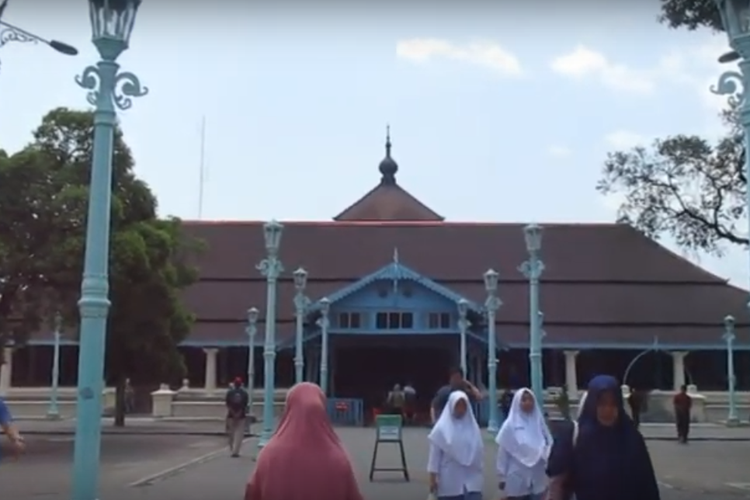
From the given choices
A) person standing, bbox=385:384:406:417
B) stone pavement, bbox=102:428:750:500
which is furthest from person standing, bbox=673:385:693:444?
person standing, bbox=385:384:406:417

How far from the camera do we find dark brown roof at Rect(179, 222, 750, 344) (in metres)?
46.2

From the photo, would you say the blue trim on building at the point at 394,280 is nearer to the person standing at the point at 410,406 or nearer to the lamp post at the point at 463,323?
the lamp post at the point at 463,323

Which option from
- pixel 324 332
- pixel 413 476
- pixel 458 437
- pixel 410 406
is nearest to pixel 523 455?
pixel 458 437

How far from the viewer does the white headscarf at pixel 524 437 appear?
29.2 ft

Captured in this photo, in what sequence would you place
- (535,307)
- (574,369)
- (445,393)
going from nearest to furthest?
(445,393) → (535,307) → (574,369)

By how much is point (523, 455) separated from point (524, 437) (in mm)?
149

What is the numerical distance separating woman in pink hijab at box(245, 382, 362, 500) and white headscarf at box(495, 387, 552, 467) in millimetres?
4031

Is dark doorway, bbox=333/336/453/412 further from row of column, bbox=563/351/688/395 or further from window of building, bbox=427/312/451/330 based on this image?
row of column, bbox=563/351/688/395

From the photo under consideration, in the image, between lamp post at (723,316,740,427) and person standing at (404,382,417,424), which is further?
lamp post at (723,316,740,427)

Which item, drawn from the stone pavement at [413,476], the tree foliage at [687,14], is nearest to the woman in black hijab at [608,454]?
the stone pavement at [413,476]

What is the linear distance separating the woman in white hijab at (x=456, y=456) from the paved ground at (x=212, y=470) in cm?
561

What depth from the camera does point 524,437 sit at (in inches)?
353

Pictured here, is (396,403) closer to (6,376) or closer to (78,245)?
(78,245)

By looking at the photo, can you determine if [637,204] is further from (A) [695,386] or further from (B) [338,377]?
(B) [338,377]
